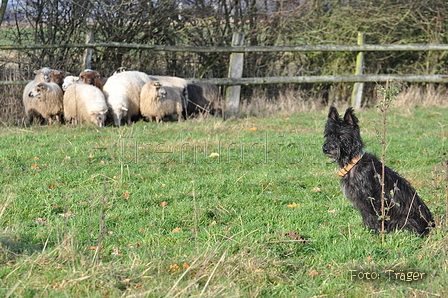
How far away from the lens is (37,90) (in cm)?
1104

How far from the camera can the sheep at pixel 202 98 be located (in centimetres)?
1297

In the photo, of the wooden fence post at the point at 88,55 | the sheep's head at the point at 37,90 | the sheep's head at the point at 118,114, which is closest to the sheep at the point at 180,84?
the sheep's head at the point at 118,114

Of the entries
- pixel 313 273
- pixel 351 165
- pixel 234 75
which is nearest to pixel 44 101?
pixel 234 75

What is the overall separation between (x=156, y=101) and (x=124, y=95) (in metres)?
0.74

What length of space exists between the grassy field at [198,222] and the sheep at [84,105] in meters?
1.29

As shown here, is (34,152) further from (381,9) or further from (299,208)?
(381,9)

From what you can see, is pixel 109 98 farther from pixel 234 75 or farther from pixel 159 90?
pixel 234 75

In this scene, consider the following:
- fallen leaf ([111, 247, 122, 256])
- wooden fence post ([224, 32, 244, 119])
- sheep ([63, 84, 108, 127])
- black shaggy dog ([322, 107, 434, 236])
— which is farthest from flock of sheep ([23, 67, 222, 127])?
black shaggy dog ([322, 107, 434, 236])

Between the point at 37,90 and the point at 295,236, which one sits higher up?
the point at 37,90

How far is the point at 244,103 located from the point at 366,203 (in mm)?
9166

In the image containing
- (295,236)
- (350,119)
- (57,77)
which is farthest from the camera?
(57,77)

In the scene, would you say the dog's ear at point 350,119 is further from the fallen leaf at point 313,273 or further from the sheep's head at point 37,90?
the sheep's head at point 37,90

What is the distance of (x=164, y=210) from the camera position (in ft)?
18.1

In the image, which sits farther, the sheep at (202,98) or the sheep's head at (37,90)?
the sheep at (202,98)
